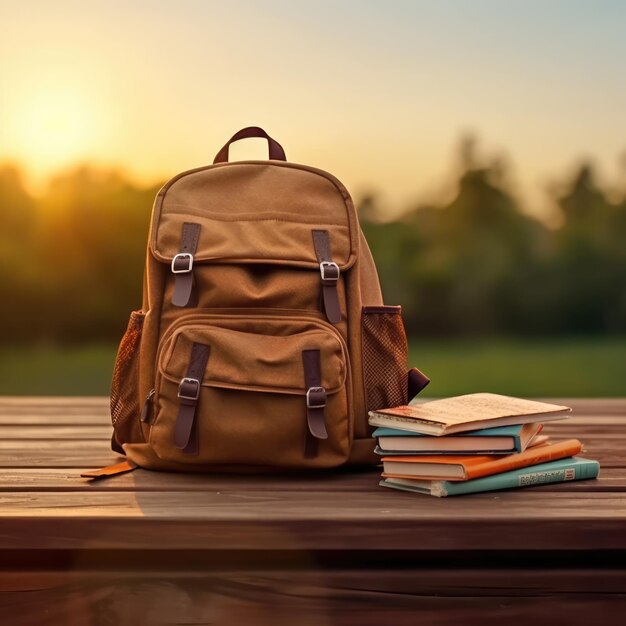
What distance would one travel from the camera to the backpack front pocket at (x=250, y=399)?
174cm

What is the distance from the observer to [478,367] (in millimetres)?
18109

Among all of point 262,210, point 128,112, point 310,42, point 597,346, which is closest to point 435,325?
point 597,346

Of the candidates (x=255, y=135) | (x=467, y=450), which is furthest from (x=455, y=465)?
(x=255, y=135)

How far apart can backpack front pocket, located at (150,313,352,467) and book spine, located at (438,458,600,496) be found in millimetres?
263

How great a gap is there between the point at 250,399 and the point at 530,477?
0.55m

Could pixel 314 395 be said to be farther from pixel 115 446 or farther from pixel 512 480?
pixel 115 446

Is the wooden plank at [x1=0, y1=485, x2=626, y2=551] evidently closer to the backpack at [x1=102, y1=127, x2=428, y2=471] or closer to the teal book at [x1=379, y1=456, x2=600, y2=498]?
the teal book at [x1=379, y1=456, x2=600, y2=498]

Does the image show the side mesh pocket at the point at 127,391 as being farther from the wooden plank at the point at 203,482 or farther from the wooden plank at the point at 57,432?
the wooden plank at the point at 57,432

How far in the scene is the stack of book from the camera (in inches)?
64.4

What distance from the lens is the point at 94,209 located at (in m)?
14.8

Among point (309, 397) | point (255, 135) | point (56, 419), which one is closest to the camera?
point (309, 397)

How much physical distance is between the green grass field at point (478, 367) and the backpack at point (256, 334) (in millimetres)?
12935

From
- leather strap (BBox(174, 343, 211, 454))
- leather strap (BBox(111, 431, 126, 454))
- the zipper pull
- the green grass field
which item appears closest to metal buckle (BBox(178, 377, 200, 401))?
leather strap (BBox(174, 343, 211, 454))

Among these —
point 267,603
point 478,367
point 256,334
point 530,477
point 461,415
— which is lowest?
point 478,367
